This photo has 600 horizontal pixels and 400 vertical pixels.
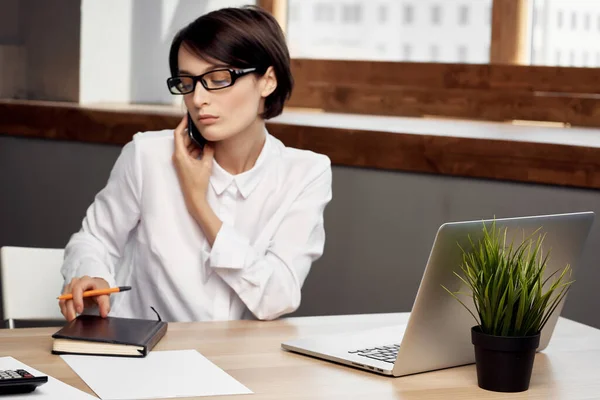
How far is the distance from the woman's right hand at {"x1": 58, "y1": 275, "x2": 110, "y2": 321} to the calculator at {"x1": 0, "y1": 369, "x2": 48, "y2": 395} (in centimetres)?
40

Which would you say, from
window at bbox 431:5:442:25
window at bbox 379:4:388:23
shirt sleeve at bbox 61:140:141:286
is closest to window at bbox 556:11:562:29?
window at bbox 431:5:442:25

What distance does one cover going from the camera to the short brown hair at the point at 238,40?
2020mm

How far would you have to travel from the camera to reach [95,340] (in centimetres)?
154

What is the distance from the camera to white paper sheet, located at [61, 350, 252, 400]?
53.1 inches

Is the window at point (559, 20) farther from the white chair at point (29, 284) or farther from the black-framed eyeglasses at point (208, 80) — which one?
the white chair at point (29, 284)

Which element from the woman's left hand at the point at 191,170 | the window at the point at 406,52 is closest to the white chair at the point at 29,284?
the woman's left hand at the point at 191,170

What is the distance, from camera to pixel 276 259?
205 centimetres

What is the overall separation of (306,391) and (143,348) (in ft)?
0.97

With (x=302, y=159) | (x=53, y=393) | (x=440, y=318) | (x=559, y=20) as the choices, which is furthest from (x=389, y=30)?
(x=53, y=393)

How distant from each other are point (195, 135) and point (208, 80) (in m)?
0.18

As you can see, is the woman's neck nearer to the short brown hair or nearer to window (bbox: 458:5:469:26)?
the short brown hair

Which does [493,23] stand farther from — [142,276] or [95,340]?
[95,340]

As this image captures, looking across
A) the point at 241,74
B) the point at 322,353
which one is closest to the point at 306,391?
the point at 322,353

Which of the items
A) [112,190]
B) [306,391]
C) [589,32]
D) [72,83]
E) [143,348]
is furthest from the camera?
[72,83]
